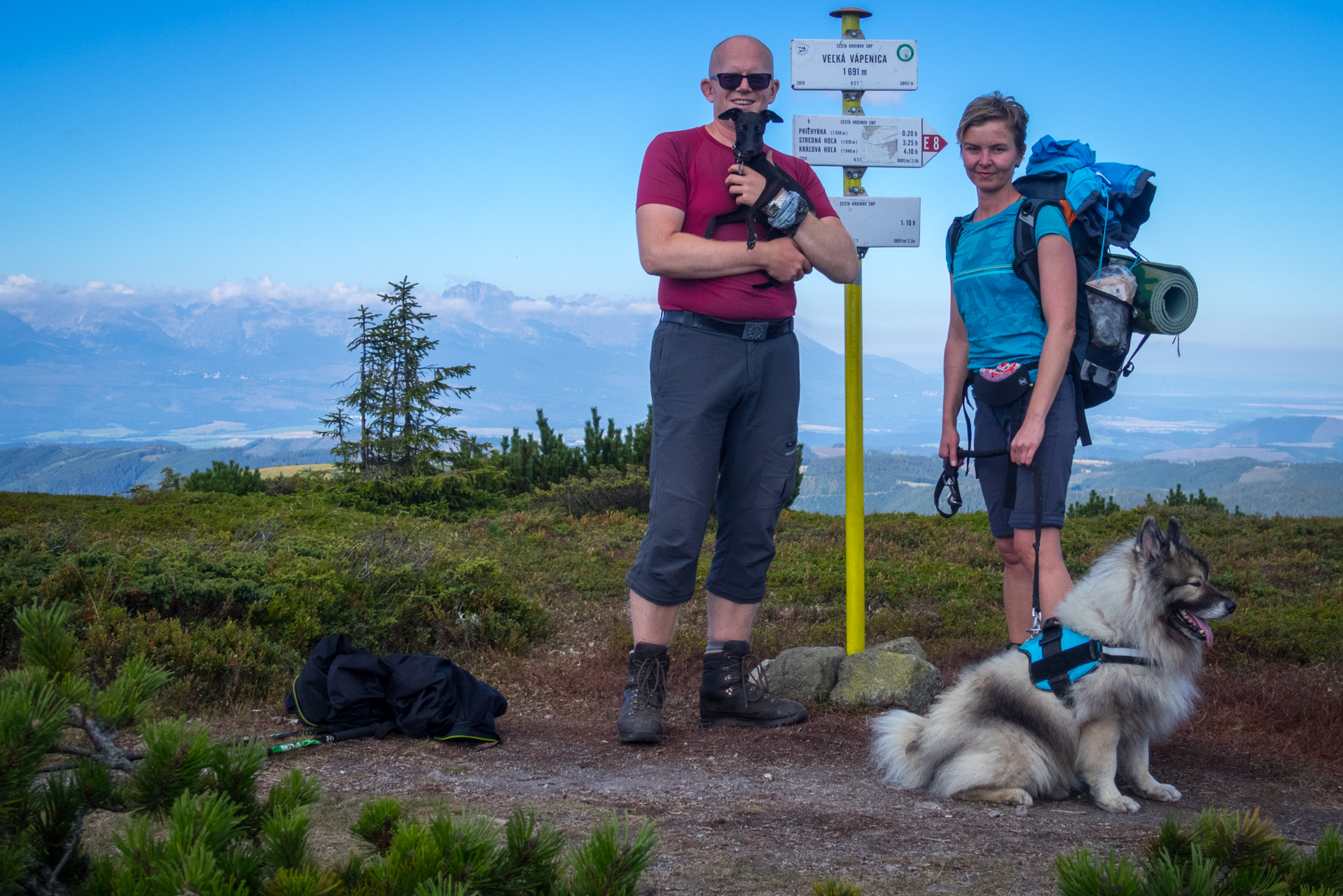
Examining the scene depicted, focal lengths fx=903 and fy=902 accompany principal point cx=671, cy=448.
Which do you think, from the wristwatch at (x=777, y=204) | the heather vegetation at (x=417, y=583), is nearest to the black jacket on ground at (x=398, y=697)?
the heather vegetation at (x=417, y=583)

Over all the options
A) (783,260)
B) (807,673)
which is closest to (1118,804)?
(807,673)

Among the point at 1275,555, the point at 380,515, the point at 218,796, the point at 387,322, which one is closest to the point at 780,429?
the point at 218,796

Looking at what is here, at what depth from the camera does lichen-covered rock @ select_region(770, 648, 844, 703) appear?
4.87m

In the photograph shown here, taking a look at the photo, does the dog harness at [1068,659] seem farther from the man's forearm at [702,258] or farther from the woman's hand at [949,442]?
the man's forearm at [702,258]

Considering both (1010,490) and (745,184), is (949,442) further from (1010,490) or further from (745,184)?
(745,184)

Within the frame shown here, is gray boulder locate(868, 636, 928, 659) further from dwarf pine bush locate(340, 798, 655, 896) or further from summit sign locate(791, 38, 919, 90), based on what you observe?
dwarf pine bush locate(340, 798, 655, 896)

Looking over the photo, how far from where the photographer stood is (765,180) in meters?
3.85

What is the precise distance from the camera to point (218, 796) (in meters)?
1.53

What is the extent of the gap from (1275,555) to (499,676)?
7846 millimetres

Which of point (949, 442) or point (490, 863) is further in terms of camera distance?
point (949, 442)

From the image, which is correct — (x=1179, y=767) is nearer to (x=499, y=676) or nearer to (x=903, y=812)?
(x=903, y=812)

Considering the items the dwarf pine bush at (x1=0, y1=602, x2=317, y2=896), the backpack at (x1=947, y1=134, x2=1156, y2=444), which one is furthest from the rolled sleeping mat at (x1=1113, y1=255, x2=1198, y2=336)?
the dwarf pine bush at (x1=0, y1=602, x2=317, y2=896)

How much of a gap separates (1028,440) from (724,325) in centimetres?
134

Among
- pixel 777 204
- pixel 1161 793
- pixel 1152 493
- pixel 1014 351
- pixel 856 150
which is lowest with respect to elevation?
pixel 1161 793
